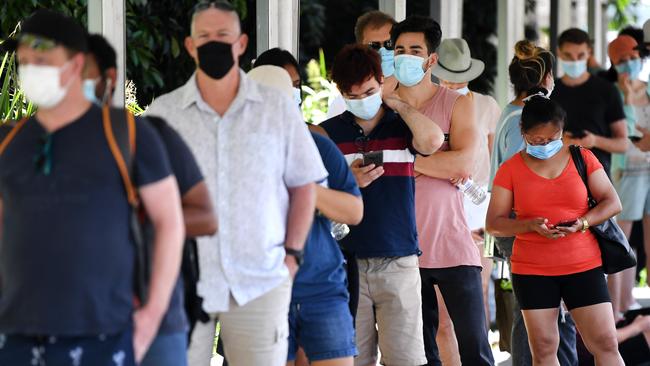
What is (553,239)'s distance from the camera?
20.3 ft

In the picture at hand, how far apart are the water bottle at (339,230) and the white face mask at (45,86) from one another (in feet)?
6.80

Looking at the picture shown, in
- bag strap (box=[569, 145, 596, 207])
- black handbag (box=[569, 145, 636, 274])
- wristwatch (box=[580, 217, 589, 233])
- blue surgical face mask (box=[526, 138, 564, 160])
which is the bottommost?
black handbag (box=[569, 145, 636, 274])

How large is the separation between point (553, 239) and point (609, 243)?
277 millimetres

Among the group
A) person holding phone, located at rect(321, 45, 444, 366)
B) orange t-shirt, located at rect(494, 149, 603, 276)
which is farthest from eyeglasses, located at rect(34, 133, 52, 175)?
orange t-shirt, located at rect(494, 149, 603, 276)

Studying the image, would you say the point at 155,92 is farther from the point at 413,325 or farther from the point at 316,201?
the point at 316,201

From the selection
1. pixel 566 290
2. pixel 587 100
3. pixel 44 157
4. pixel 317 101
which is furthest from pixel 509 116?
pixel 44 157

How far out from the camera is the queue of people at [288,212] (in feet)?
11.3

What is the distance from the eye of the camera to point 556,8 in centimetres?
1562

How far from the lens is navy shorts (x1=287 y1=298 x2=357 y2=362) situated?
492 cm

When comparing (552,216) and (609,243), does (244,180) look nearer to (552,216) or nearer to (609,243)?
(552,216)

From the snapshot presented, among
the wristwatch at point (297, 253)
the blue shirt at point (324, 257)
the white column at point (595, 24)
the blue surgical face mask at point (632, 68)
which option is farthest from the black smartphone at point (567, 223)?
the white column at point (595, 24)

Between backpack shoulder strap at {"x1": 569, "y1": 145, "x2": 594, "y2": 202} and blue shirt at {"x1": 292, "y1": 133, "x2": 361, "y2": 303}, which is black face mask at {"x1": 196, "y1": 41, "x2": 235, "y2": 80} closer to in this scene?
blue shirt at {"x1": 292, "y1": 133, "x2": 361, "y2": 303}

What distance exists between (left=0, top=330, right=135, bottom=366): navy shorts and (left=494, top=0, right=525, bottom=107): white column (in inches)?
390

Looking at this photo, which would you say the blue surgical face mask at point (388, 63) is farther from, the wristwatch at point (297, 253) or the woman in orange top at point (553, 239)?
the wristwatch at point (297, 253)
